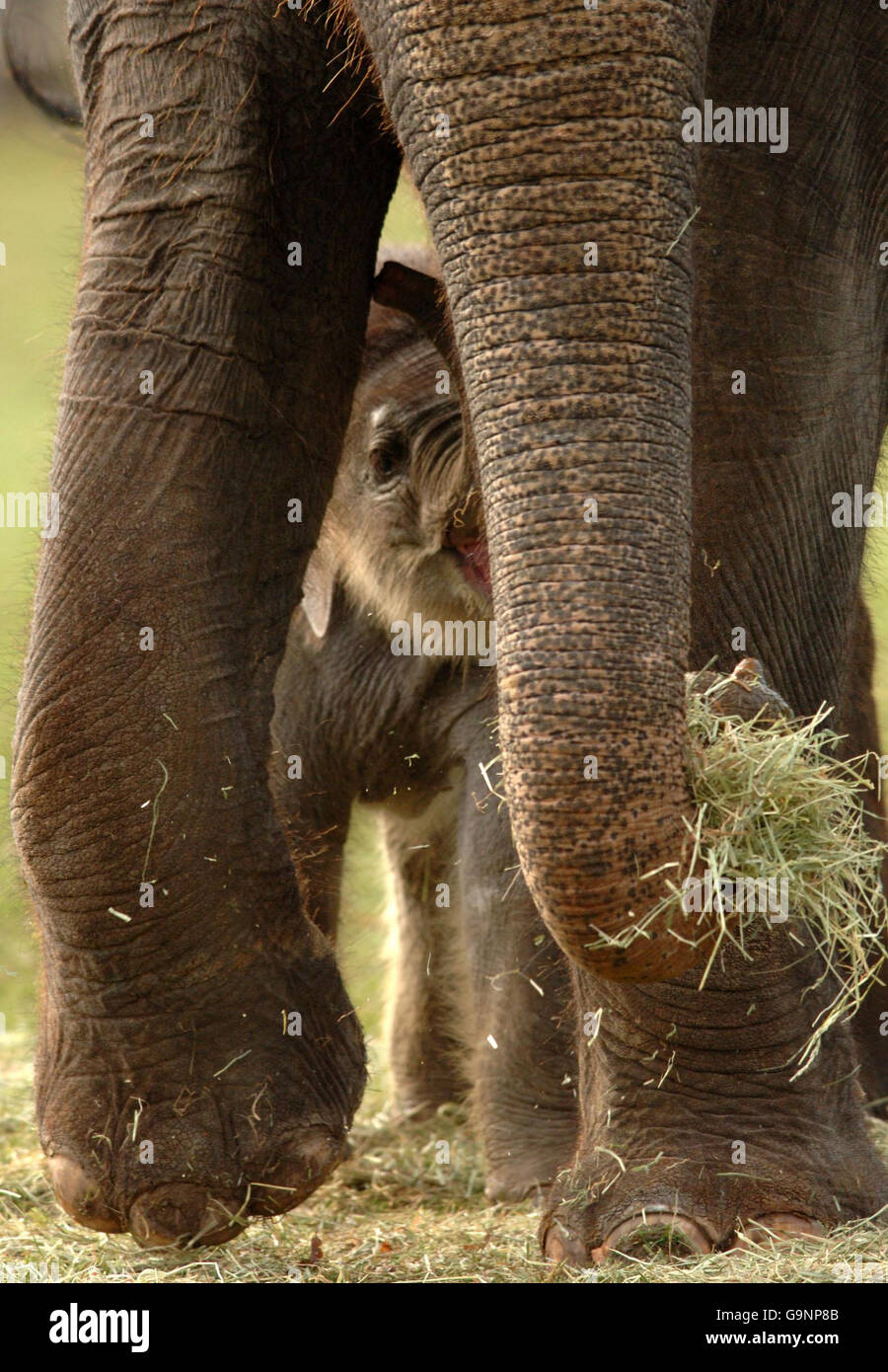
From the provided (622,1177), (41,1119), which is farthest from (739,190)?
(41,1119)

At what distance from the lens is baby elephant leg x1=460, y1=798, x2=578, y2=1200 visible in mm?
3635

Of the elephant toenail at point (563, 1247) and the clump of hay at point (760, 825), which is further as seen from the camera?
the elephant toenail at point (563, 1247)

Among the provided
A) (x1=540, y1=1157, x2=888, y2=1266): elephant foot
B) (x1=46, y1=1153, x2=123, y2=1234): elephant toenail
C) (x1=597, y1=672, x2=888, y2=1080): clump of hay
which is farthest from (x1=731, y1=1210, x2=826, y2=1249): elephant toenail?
(x1=46, y1=1153, x2=123, y2=1234): elephant toenail

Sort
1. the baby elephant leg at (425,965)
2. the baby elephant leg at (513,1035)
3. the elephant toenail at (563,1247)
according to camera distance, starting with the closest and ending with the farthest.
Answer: the elephant toenail at (563,1247) → the baby elephant leg at (513,1035) → the baby elephant leg at (425,965)

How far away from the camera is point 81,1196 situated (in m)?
2.83

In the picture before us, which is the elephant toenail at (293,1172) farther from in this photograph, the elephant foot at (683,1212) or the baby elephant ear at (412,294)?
the baby elephant ear at (412,294)

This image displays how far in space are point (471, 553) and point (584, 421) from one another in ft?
6.39

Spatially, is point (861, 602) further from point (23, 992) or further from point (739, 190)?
point (23, 992)

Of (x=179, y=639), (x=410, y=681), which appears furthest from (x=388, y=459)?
(x=179, y=639)

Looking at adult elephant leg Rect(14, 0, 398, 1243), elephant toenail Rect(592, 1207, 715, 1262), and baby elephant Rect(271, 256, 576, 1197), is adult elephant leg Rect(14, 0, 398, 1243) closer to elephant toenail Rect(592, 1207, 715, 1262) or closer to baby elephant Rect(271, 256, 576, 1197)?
elephant toenail Rect(592, 1207, 715, 1262)

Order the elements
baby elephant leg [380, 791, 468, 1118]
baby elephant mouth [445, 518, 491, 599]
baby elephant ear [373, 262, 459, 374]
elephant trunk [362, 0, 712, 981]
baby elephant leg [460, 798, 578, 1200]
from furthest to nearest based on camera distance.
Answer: baby elephant leg [380, 791, 468, 1118] → baby elephant mouth [445, 518, 491, 599] → baby elephant leg [460, 798, 578, 1200] → baby elephant ear [373, 262, 459, 374] → elephant trunk [362, 0, 712, 981]

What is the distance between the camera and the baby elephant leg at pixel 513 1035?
3.63m

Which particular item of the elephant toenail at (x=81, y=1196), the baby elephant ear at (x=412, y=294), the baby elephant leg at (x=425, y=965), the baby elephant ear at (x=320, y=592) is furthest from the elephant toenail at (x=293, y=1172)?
the baby elephant ear at (x=320, y=592)
